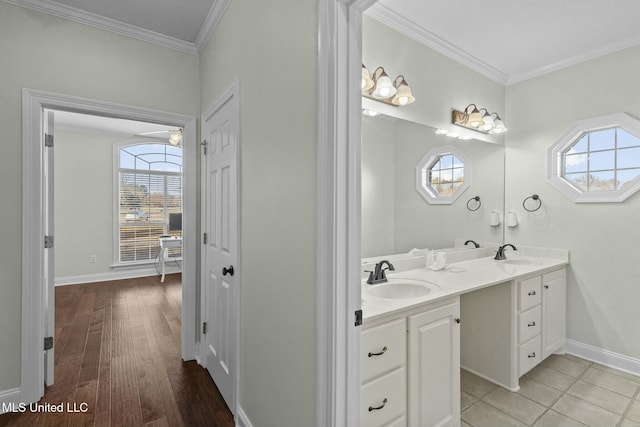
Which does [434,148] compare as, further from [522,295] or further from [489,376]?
[489,376]

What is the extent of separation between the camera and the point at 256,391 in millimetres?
1565

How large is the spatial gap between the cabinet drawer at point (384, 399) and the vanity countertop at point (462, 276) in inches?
11.7

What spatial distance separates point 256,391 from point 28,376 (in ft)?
5.21

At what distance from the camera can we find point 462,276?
6.81ft

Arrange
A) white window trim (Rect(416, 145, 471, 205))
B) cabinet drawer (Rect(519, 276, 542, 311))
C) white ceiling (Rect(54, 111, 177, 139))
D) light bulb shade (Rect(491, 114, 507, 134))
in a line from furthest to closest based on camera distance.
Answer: white ceiling (Rect(54, 111, 177, 139)) < light bulb shade (Rect(491, 114, 507, 134)) < white window trim (Rect(416, 145, 471, 205)) < cabinet drawer (Rect(519, 276, 542, 311))

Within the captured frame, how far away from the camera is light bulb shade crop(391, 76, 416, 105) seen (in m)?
2.11

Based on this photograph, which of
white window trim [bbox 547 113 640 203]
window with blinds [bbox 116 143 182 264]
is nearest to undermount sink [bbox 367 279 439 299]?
white window trim [bbox 547 113 640 203]

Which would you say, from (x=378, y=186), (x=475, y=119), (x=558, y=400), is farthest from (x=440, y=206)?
(x=558, y=400)

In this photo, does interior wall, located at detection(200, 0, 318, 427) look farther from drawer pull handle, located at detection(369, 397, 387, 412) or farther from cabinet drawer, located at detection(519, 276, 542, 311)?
cabinet drawer, located at detection(519, 276, 542, 311)

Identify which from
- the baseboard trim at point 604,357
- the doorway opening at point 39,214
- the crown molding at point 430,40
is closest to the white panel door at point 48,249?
the doorway opening at point 39,214

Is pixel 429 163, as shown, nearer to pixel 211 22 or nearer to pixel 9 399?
pixel 211 22

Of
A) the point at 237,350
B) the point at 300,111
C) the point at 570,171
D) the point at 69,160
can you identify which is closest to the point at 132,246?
the point at 69,160

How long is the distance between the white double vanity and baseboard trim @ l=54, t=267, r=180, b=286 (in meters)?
5.15

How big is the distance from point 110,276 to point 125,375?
12.6ft
